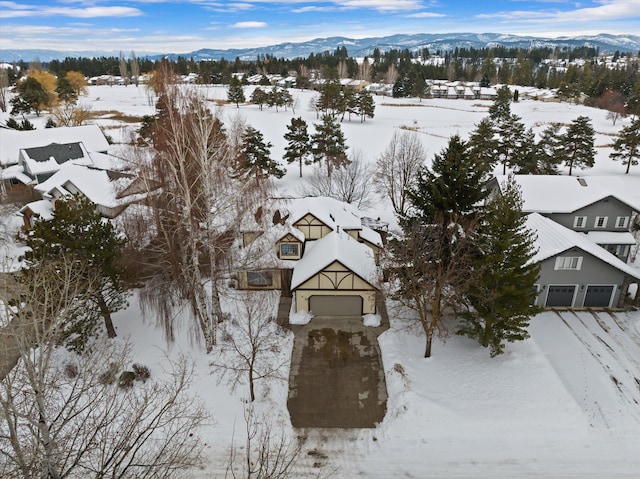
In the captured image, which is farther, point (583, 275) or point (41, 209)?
point (41, 209)

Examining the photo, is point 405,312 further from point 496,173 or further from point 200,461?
point 496,173

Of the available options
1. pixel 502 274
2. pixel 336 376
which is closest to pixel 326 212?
pixel 336 376

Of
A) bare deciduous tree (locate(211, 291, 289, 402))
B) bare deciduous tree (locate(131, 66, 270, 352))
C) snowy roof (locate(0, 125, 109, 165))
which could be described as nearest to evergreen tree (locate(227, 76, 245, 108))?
snowy roof (locate(0, 125, 109, 165))

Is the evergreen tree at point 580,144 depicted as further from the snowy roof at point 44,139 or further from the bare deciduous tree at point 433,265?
the snowy roof at point 44,139

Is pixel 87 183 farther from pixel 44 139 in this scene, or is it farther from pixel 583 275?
pixel 583 275

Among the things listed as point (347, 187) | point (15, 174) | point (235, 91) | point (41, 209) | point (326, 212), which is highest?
point (235, 91)

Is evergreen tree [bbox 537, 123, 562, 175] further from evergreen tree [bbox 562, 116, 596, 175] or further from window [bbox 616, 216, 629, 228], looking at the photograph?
window [bbox 616, 216, 629, 228]

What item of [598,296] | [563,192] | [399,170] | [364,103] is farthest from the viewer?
[364,103]
